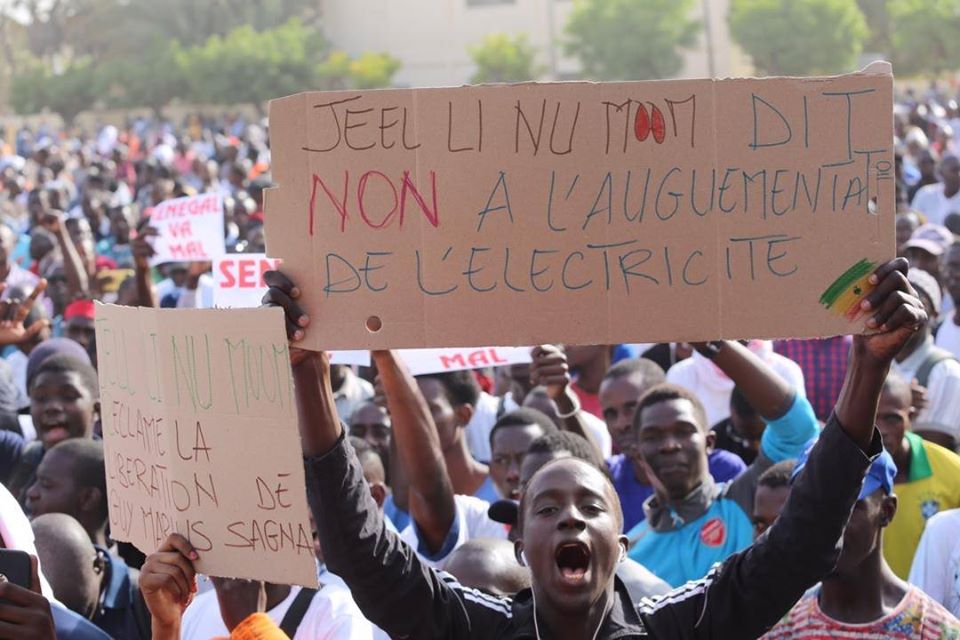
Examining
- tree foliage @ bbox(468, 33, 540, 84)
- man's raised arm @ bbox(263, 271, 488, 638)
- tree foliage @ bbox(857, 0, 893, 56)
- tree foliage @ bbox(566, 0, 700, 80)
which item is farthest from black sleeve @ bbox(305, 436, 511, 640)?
tree foliage @ bbox(857, 0, 893, 56)

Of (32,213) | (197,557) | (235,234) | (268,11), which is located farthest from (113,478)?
(268,11)

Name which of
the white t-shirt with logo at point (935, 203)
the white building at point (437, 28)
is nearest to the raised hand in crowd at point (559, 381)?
the white t-shirt with logo at point (935, 203)

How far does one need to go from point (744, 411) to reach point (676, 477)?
0.92 metres

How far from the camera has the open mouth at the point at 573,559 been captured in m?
3.12

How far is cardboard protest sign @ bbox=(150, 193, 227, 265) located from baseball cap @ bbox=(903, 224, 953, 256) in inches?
155

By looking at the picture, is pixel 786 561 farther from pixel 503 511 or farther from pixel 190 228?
pixel 190 228

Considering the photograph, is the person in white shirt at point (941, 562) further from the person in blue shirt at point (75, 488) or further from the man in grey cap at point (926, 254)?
the man in grey cap at point (926, 254)

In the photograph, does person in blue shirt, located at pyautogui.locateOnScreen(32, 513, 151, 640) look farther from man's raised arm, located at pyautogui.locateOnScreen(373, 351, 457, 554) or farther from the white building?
the white building

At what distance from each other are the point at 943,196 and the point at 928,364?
23.2 ft

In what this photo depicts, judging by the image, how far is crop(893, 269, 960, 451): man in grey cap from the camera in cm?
582

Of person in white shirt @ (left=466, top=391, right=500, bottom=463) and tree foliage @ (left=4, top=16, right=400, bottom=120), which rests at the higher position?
person in white shirt @ (left=466, top=391, right=500, bottom=463)

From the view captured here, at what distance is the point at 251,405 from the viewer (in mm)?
2916

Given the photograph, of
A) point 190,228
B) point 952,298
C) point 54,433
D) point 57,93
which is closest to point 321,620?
Answer: point 54,433

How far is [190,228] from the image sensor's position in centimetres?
875
